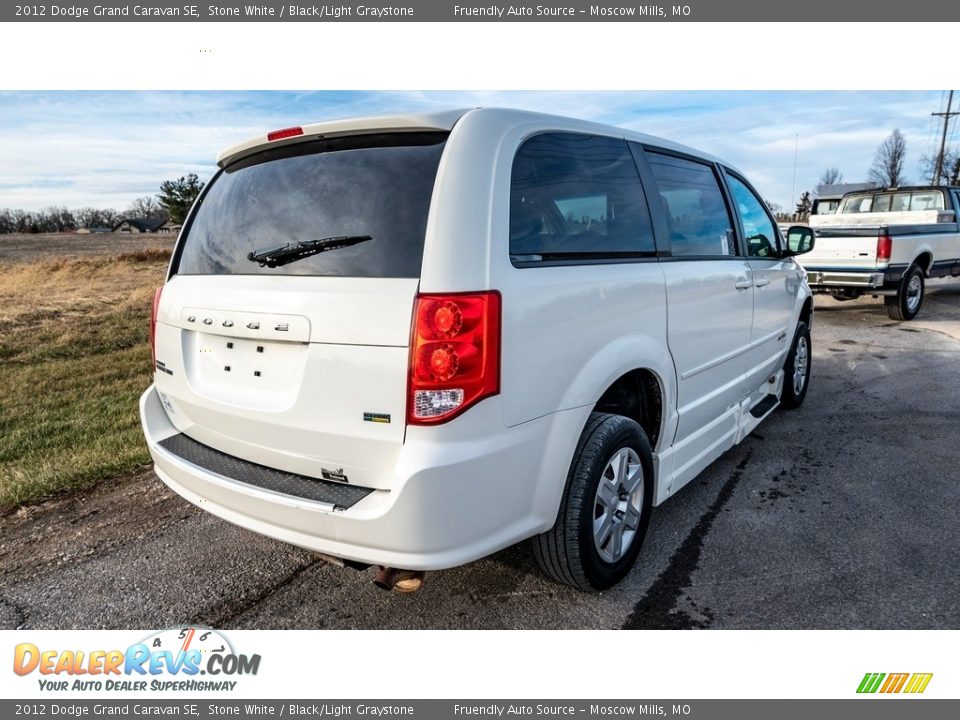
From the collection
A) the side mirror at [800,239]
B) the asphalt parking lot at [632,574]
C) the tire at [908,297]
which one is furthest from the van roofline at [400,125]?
the tire at [908,297]

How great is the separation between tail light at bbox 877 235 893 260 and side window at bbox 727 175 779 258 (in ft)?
19.9

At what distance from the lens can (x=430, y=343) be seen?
203cm

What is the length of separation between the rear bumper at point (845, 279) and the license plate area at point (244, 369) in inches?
376

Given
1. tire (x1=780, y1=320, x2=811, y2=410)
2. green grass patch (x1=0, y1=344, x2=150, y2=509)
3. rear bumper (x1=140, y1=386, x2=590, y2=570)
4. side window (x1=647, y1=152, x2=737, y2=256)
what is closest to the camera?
rear bumper (x1=140, y1=386, x2=590, y2=570)

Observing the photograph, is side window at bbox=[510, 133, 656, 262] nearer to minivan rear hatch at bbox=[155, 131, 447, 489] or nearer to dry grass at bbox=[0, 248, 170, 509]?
minivan rear hatch at bbox=[155, 131, 447, 489]

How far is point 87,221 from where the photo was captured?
8825cm

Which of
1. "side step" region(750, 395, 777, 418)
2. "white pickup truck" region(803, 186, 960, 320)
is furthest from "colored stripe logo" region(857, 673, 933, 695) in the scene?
"white pickup truck" region(803, 186, 960, 320)

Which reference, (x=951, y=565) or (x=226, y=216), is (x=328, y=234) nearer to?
(x=226, y=216)

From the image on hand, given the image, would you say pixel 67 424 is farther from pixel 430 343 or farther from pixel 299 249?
pixel 430 343

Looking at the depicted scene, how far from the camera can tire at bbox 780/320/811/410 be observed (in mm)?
5156

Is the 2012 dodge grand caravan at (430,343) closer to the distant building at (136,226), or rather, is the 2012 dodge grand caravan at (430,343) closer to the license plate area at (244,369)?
the license plate area at (244,369)

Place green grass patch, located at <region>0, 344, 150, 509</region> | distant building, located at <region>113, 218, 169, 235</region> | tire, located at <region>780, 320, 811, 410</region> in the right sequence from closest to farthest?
1. green grass patch, located at <region>0, 344, 150, 509</region>
2. tire, located at <region>780, 320, 811, 410</region>
3. distant building, located at <region>113, 218, 169, 235</region>

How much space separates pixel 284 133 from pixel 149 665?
6.95 feet

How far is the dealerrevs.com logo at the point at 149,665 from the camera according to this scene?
237 cm
